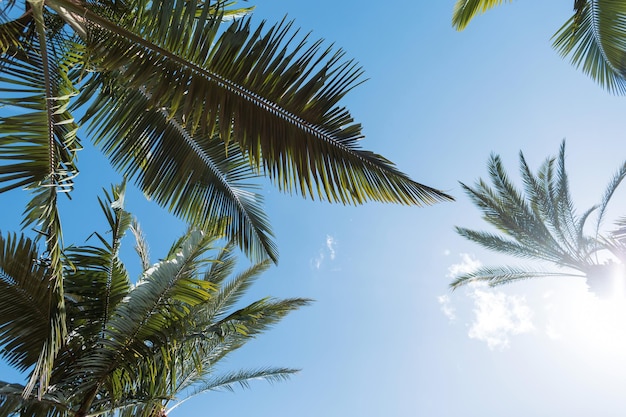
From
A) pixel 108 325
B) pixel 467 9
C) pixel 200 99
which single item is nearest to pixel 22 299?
pixel 108 325

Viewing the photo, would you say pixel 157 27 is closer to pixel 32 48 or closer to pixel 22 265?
pixel 32 48

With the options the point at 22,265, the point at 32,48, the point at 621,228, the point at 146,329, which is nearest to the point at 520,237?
the point at 621,228

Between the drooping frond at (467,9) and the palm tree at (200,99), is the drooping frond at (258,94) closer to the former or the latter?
the palm tree at (200,99)

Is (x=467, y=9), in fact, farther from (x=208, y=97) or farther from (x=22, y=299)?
(x=22, y=299)

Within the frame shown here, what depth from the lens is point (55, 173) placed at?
9.21 ft

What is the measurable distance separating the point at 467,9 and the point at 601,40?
1727 millimetres

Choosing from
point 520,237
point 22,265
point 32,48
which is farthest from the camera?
point 520,237

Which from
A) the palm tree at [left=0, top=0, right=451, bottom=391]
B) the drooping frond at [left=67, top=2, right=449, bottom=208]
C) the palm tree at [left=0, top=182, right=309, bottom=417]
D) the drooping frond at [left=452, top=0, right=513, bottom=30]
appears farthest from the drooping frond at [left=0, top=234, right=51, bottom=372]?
the drooping frond at [left=452, top=0, right=513, bottom=30]

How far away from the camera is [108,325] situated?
6.07 m

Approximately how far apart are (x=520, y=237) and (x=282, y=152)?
44.3ft

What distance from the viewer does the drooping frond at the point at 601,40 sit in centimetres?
568

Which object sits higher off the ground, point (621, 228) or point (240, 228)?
point (621, 228)

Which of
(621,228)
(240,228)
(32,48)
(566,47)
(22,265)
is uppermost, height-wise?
(566,47)

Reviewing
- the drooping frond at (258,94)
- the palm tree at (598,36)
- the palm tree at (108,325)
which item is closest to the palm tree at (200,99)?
the drooping frond at (258,94)
